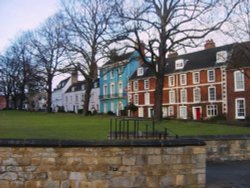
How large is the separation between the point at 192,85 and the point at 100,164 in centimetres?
4981

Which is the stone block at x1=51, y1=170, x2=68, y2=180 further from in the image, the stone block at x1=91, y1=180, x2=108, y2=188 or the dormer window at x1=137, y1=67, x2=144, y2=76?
the dormer window at x1=137, y1=67, x2=144, y2=76

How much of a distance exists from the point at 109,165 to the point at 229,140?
8.14 metres

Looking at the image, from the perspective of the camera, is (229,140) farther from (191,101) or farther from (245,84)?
(191,101)

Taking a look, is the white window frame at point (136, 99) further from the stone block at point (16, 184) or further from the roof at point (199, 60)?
the stone block at point (16, 184)

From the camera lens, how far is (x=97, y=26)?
157 feet

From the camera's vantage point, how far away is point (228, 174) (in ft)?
45.4

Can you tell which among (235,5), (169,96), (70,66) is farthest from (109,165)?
(169,96)

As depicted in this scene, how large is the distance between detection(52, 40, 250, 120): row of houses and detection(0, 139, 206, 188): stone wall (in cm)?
2519

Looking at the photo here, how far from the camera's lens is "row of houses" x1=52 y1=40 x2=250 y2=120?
157ft

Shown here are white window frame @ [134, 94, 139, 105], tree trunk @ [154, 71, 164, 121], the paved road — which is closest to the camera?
the paved road

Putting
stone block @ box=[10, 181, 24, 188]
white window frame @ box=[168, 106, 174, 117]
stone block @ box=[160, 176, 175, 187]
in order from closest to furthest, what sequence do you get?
stone block @ box=[10, 181, 24, 188], stone block @ box=[160, 176, 175, 187], white window frame @ box=[168, 106, 174, 117]

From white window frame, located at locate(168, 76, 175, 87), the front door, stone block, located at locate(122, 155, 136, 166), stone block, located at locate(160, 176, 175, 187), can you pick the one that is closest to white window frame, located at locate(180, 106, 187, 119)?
the front door

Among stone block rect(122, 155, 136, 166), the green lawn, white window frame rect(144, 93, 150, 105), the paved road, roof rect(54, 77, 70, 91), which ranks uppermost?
roof rect(54, 77, 70, 91)

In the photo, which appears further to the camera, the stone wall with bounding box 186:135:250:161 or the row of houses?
the row of houses
